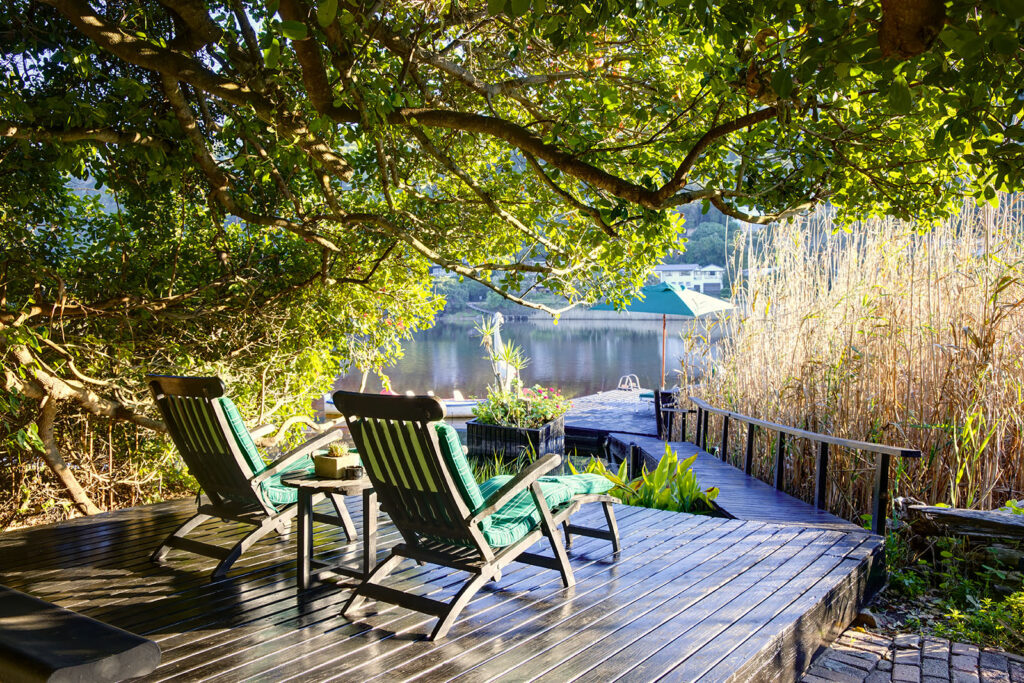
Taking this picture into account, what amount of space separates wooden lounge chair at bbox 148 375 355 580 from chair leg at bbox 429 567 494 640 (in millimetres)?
1069

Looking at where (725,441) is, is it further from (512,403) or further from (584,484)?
(584,484)

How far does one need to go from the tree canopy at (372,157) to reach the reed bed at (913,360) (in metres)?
0.69

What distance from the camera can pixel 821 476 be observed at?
549 centimetres

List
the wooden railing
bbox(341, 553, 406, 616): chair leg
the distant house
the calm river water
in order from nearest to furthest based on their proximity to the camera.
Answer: bbox(341, 553, 406, 616): chair leg, the wooden railing, the calm river water, the distant house

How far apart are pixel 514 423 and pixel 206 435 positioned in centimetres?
571

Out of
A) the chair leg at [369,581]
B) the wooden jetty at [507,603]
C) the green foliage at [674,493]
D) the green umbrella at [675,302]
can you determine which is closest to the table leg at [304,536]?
the wooden jetty at [507,603]

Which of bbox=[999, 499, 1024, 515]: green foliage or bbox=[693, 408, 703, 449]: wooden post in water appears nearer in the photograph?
bbox=[999, 499, 1024, 515]: green foliage

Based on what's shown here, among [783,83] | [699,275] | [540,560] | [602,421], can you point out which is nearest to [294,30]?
[783,83]

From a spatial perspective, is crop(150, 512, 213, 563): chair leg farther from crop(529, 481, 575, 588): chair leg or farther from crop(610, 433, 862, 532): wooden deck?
crop(610, 433, 862, 532): wooden deck

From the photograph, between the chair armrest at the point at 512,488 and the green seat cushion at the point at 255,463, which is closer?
the chair armrest at the point at 512,488

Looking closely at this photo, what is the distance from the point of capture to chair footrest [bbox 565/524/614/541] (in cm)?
424

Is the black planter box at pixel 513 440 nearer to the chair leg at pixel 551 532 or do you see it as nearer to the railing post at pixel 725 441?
the railing post at pixel 725 441

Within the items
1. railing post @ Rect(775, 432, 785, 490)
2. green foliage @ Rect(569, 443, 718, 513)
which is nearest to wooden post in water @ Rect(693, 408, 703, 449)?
railing post @ Rect(775, 432, 785, 490)

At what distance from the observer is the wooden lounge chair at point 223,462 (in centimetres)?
375
